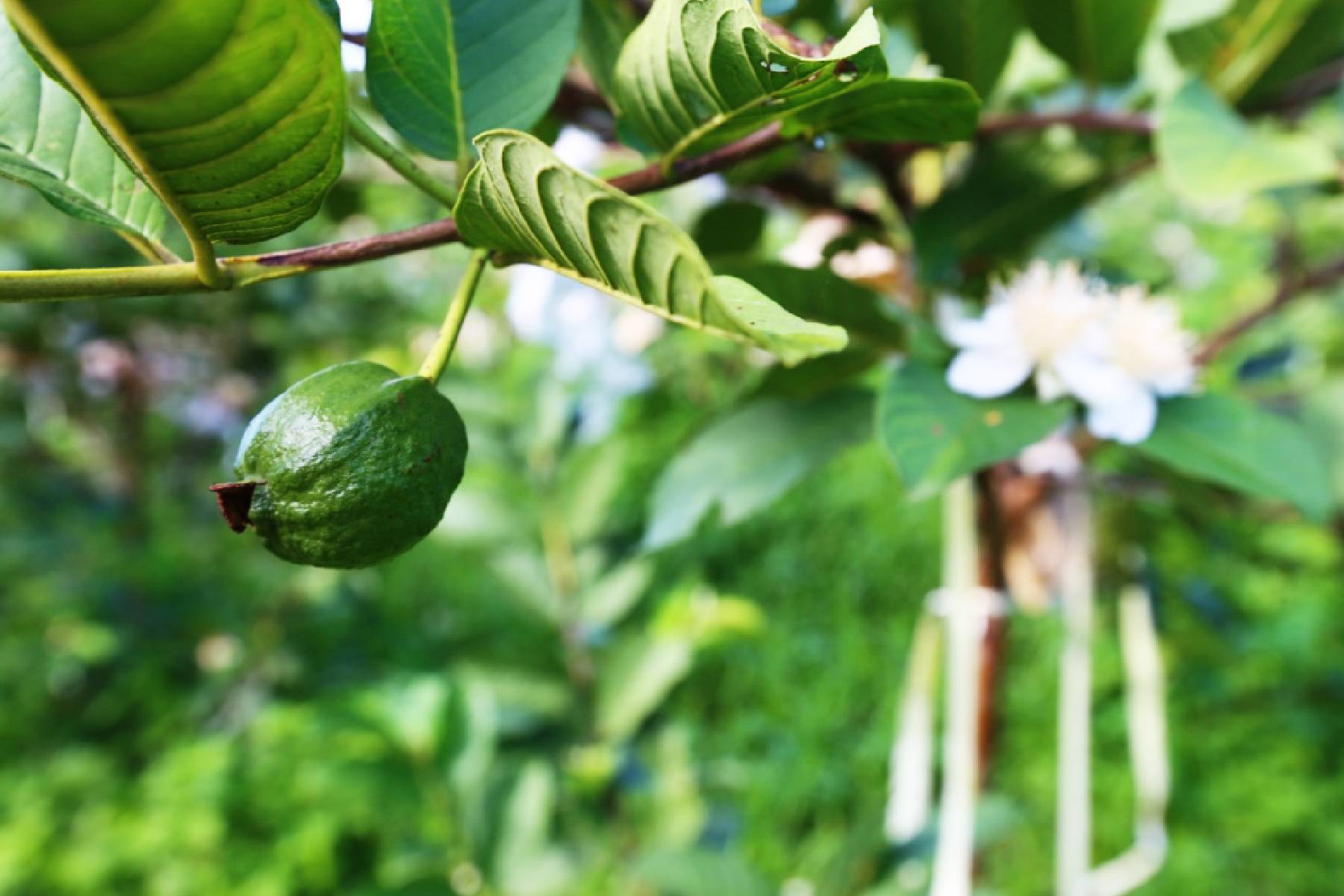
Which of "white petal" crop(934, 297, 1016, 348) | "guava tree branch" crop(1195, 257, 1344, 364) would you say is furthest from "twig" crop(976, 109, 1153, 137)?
"guava tree branch" crop(1195, 257, 1344, 364)

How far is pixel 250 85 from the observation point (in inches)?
9.2

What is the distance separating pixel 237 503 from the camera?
0.98ft

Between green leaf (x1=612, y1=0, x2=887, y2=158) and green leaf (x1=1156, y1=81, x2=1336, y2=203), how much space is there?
1.00 feet

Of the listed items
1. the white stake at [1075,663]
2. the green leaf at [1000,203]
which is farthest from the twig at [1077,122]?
the white stake at [1075,663]

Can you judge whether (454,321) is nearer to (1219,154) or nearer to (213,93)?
(213,93)

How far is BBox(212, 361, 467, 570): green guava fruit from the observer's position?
0.29 metres

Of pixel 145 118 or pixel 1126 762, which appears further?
pixel 1126 762

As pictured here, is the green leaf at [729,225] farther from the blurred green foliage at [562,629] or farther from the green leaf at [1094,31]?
the green leaf at [1094,31]

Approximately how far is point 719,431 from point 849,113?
0.27m

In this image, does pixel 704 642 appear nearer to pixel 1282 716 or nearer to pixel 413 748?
pixel 413 748

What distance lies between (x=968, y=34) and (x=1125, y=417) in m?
0.24

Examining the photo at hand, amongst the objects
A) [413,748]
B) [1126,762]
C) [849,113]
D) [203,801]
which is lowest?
[1126,762]

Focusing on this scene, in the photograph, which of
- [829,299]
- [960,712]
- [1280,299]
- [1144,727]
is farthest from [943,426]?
[1144,727]

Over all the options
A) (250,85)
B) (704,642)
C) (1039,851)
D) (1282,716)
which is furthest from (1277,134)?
(1282,716)
